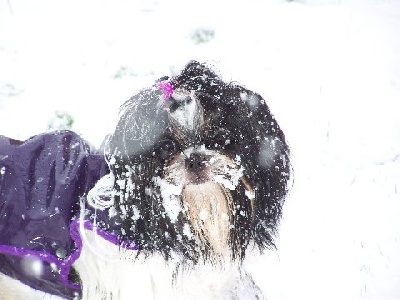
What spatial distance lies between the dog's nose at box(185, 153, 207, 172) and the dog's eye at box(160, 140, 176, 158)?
68 millimetres

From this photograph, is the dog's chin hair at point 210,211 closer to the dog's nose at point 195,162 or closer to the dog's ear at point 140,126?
the dog's nose at point 195,162

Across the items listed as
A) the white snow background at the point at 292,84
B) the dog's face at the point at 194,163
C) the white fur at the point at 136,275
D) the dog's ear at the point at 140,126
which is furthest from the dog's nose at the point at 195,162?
the white snow background at the point at 292,84

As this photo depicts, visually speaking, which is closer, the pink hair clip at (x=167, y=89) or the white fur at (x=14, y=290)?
the pink hair clip at (x=167, y=89)

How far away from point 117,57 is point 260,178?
253cm

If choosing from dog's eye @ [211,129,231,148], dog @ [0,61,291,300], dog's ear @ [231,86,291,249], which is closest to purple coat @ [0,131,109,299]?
dog @ [0,61,291,300]

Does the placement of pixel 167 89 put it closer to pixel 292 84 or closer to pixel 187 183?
pixel 187 183

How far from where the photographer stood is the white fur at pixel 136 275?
1.90m

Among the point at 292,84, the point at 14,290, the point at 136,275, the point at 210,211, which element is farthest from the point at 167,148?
the point at 292,84

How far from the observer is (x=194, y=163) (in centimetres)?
168

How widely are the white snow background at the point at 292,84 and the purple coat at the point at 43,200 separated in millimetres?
1080

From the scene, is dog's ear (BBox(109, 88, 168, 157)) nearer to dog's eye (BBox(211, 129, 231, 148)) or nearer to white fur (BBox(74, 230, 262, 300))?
dog's eye (BBox(211, 129, 231, 148))

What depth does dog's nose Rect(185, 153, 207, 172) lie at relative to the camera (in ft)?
5.49

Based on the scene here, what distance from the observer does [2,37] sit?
415 cm

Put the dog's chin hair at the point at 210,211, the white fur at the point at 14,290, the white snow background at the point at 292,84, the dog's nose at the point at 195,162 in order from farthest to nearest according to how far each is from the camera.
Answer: the white snow background at the point at 292,84, the white fur at the point at 14,290, the dog's chin hair at the point at 210,211, the dog's nose at the point at 195,162
